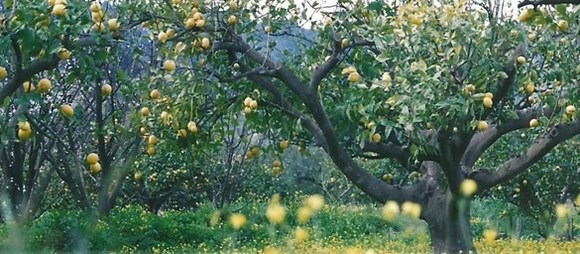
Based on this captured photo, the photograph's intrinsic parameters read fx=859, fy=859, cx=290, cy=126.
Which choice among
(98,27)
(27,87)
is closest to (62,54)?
(27,87)

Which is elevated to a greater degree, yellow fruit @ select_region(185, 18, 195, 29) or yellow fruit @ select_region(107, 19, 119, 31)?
yellow fruit @ select_region(185, 18, 195, 29)

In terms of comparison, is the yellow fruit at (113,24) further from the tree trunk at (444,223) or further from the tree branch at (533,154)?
the tree branch at (533,154)

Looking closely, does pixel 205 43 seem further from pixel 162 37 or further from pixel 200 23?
pixel 162 37

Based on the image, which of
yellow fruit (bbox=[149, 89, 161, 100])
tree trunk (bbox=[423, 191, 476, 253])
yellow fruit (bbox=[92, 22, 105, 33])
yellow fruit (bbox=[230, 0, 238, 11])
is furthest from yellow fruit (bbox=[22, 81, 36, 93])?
tree trunk (bbox=[423, 191, 476, 253])

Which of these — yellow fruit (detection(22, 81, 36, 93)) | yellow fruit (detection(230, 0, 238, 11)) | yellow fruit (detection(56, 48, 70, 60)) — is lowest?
yellow fruit (detection(22, 81, 36, 93))

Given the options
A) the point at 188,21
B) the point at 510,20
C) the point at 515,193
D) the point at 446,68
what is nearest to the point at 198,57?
the point at 188,21

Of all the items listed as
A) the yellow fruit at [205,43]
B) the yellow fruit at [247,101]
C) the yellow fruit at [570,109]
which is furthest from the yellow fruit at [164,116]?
the yellow fruit at [570,109]

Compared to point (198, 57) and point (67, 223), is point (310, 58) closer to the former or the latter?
point (198, 57)

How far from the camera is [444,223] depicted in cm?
668

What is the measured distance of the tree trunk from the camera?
258 inches

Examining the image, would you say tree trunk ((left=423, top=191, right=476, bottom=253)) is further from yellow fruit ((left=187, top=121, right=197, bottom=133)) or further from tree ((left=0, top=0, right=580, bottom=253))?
yellow fruit ((left=187, top=121, right=197, bottom=133))

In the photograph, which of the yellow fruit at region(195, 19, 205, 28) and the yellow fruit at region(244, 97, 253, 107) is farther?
the yellow fruit at region(244, 97, 253, 107)

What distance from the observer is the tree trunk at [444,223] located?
655 cm

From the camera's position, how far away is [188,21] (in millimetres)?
5227
